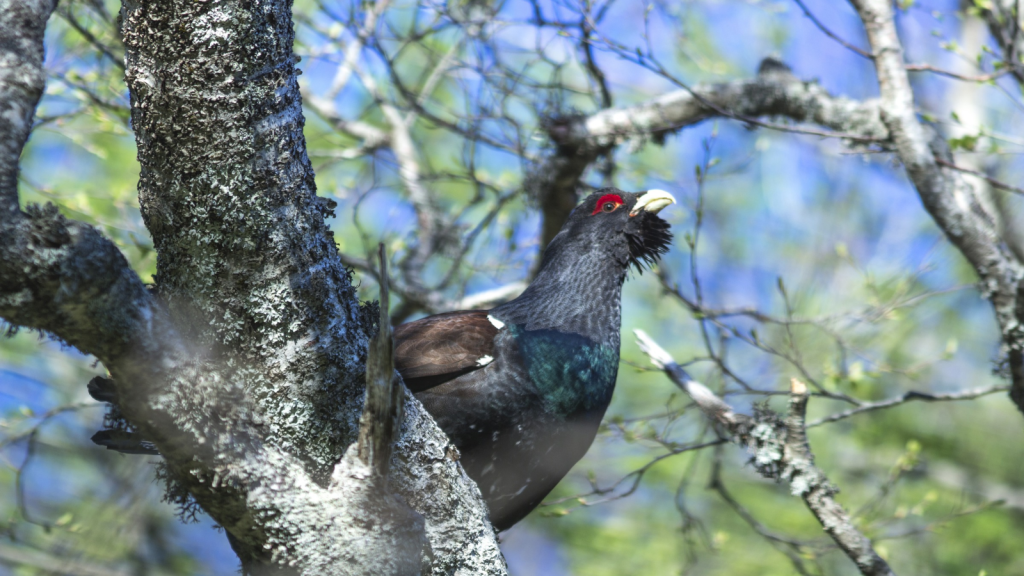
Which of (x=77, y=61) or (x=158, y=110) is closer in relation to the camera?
(x=158, y=110)

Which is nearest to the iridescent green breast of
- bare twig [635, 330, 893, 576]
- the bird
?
the bird

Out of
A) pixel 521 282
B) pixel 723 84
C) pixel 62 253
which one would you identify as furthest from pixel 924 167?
pixel 62 253

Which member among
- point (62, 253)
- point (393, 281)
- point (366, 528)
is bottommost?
point (366, 528)

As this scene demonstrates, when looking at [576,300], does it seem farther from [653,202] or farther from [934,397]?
[934,397]

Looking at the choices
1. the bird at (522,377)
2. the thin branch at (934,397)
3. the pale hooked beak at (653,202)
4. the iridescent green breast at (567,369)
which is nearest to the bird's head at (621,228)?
the pale hooked beak at (653,202)

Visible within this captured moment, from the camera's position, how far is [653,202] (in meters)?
3.32

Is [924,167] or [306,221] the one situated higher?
[924,167]

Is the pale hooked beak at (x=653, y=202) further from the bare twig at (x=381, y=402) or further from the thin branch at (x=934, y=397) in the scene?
the bare twig at (x=381, y=402)

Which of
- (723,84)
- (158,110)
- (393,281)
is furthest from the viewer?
(393,281)

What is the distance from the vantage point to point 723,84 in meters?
3.88

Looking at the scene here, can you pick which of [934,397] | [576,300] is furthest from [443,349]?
[934,397]

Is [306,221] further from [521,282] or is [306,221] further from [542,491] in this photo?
[521,282]

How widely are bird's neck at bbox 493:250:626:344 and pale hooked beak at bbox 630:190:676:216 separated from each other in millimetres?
262

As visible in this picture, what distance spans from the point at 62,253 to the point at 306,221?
0.52m
